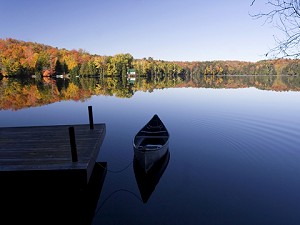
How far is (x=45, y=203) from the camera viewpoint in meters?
9.75

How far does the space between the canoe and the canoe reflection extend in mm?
389

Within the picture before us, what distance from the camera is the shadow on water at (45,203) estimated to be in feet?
28.9

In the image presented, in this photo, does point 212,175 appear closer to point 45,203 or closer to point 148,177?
point 148,177

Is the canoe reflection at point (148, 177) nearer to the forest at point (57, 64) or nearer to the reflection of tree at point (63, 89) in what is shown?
the reflection of tree at point (63, 89)

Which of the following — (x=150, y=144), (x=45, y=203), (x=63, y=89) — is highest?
(x=150, y=144)

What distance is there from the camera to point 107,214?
359 inches

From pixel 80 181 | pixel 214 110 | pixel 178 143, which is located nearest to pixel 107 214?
pixel 80 181

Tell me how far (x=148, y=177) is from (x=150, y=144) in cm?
360

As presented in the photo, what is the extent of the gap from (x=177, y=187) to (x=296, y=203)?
4849 mm

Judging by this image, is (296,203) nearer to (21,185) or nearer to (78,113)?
(21,185)

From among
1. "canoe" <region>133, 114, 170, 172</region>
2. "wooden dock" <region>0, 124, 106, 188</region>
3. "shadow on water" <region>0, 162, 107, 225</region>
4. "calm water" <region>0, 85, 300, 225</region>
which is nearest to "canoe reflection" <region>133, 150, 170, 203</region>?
"calm water" <region>0, 85, 300, 225</region>

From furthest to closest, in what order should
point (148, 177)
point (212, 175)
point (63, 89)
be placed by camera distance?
point (63, 89)
point (212, 175)
point (148, 177)

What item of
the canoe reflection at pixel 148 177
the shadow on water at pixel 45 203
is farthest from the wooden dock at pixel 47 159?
the canoe reflection at pixel 148 177

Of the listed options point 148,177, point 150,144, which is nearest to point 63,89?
point 150,144
